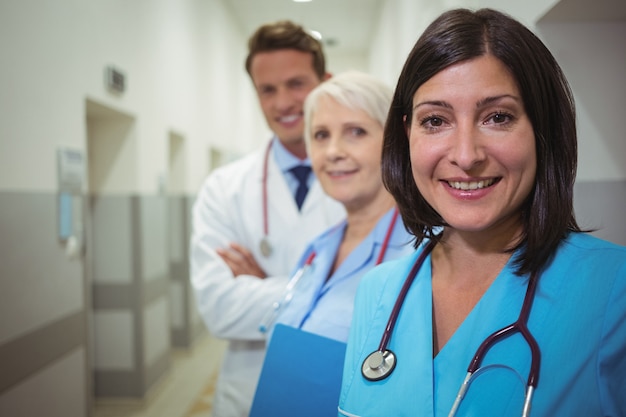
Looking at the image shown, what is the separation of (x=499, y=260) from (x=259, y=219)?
3.05ft

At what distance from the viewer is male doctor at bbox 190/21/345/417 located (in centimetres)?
142

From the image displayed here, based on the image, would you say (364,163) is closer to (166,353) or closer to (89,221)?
(89,221)

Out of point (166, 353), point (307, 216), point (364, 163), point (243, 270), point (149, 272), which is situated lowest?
point (166, 353)

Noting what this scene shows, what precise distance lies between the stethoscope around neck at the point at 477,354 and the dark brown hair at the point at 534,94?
0.07 metres

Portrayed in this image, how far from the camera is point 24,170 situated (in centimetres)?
179

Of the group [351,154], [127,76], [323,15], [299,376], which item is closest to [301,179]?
[351,154]

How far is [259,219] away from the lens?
1557 mm

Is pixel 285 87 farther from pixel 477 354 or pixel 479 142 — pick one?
pixel 477 354

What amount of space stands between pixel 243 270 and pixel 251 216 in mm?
181

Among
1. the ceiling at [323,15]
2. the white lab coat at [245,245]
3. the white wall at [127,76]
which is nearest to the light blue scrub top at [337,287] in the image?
the white lab coat at [245,245]

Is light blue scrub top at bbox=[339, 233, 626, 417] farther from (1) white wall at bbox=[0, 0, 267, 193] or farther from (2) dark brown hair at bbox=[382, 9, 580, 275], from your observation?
(1) white wall at bbox=[0, 0, 267, 193]

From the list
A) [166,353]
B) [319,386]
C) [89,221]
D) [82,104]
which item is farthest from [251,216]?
[166,353]

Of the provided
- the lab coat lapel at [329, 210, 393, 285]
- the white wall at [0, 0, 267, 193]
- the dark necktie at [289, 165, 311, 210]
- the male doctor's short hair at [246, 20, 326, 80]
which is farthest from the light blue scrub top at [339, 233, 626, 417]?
the white wall at [0, 0, 267, 193]

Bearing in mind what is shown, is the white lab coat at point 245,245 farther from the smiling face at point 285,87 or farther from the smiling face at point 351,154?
the smiling face at point 351,154
